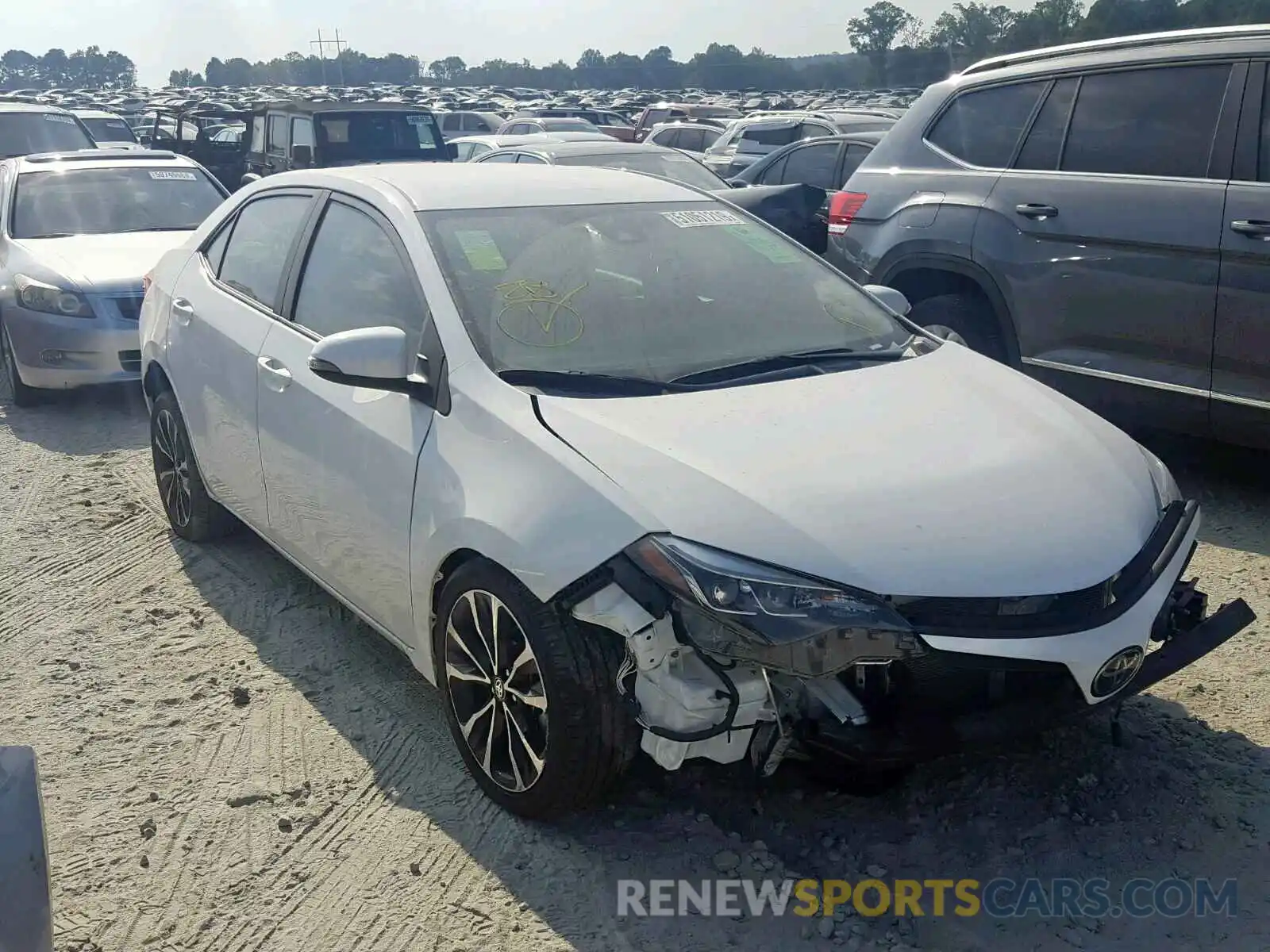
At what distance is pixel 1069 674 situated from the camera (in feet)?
8.88

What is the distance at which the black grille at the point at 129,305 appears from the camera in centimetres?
766

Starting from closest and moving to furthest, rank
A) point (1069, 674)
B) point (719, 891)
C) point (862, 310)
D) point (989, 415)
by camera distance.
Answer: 1. point (1069, 674)
2. point (719, 891)
3. point (989, 415)
4. point (862, 310)

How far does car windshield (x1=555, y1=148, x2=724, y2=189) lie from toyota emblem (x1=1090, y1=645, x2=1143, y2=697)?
7223 millimetres

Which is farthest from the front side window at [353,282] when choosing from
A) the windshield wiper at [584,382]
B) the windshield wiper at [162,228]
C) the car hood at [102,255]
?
the windshield wiper at [162,228]

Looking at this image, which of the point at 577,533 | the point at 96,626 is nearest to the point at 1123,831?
the point at 577,533

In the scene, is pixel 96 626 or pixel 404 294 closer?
pixel 404 294

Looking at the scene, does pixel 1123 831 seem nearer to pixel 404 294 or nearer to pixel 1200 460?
pixel 404 294

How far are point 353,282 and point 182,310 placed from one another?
54.3 inches

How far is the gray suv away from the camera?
498cm

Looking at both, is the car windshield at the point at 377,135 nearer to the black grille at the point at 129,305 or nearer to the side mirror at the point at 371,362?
the black grille at the point at 129,305

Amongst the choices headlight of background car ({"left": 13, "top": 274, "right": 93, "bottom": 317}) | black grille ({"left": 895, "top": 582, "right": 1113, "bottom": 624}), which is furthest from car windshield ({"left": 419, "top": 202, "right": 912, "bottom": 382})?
headlight of background car ({"left": 13, "top": 274, "right": 93, "bottom": 317})

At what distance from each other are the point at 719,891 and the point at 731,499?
0.94m

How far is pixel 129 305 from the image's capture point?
7695 millimetres

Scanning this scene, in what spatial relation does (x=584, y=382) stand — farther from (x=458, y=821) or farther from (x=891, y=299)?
(x=891, y=299)
